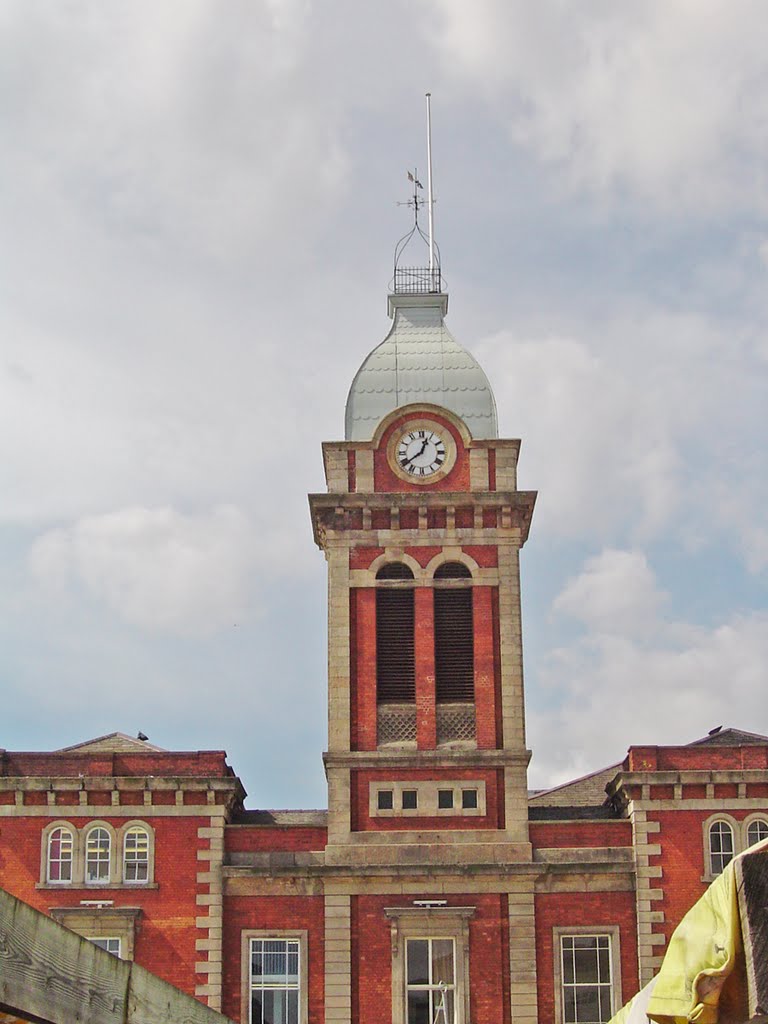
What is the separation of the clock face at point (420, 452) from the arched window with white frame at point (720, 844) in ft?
38.3

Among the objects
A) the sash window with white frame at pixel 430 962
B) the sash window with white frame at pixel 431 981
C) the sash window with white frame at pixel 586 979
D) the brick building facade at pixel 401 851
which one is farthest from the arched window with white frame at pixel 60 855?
the sash window with white frame at pixel 586 979

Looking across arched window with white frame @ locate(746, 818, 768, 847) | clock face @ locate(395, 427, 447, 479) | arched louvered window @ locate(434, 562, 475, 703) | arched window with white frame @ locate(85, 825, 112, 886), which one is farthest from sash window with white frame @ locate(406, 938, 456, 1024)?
clock face @ locate(395, 427, 447, 479)

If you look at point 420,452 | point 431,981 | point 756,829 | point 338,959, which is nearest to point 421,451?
point 420,452

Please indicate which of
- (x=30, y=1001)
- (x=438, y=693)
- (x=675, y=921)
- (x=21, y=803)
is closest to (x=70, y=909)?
(x=21, y=803)

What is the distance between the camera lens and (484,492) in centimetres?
4091

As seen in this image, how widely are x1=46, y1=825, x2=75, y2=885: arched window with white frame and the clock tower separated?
20.5ft

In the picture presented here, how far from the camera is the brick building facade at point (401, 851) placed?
121ft

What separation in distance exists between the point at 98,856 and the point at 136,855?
0.92m

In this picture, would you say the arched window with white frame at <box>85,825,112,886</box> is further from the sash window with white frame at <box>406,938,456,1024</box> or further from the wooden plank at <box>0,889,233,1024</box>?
the wooden plank at <box>0,889,233,1024</box>

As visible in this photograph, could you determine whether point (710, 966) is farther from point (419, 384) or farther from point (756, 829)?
point (419, 384)

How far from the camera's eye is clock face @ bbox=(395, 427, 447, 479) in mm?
41656

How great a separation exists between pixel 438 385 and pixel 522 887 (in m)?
13.9

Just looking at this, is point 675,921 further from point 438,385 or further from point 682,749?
point 438,385

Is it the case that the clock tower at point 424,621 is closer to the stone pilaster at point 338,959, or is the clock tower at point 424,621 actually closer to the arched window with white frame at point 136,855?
the stone pilaster at point 338,959
